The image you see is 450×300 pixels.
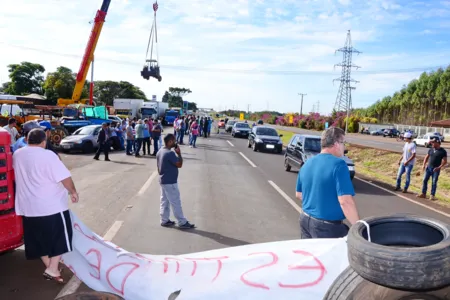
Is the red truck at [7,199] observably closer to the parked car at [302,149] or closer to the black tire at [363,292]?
the black tire at [363,292]

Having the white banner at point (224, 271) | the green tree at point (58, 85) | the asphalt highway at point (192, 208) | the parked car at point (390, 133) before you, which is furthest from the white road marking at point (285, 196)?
the green tree at point (58, 85)

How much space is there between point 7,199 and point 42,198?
0.49 metres

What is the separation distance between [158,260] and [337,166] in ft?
6.77

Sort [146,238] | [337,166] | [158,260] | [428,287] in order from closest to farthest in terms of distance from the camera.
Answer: [428,287] → [337,166] → [158,260] → [146,238]

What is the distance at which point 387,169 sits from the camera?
18672 mm

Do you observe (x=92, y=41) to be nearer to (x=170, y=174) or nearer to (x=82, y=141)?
(x=82, y=141)

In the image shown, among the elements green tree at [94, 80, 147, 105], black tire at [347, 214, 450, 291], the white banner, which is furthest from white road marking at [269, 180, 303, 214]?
green tree at [94, 80, 147, 105]

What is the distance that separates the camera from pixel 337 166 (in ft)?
11.5

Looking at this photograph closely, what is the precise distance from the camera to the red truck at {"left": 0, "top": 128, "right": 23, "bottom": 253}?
14.1 feet

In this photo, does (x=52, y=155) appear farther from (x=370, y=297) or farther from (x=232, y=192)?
(x=232, y=192)

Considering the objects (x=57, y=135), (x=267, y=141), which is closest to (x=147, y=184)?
(x=57, y=135)

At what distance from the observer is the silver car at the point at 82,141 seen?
19.0 metres

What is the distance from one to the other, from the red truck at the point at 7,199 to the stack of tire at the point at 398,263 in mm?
3490

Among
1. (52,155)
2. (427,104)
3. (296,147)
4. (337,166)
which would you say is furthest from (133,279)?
(427,104)
